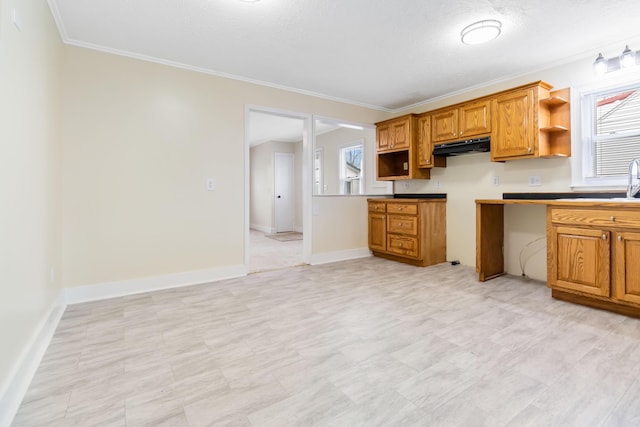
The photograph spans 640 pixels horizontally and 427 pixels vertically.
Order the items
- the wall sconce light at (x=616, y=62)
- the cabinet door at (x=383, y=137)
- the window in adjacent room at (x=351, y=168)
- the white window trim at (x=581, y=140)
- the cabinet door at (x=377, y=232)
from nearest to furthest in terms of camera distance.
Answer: the wall sconce light at (x=616, y=62) < the white window trim at (x=581, y=140) < the cabinet door at (x=377, y=232) < the cabinet door at (x=383, y=137) < the window in adjacent room at (x=351, y=168)

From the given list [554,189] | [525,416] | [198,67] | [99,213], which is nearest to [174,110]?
[198,67]

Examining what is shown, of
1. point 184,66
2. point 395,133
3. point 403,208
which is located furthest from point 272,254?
point 184,66

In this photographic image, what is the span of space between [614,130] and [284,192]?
6.61 m

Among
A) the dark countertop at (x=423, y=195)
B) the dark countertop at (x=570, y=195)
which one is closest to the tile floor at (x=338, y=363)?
the dark countertop at (x=570, y=195)

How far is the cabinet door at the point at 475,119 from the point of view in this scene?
3628mm

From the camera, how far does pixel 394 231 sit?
450cm

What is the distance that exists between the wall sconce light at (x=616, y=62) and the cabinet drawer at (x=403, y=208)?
2211mm

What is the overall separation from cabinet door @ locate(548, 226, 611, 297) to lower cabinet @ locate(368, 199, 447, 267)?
5.04 feet

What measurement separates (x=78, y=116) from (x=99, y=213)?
92cm

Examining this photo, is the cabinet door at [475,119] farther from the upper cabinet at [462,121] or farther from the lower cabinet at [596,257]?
the lower cabinet at [596,257]

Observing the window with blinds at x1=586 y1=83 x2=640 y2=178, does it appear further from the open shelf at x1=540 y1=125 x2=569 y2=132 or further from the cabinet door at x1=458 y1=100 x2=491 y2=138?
the cabinet door at x1=458 y1=100 x2=491 y2=138

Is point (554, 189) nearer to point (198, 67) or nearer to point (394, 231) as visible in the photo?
point (394, 231)

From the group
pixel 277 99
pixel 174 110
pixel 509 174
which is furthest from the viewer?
pixel 277 99

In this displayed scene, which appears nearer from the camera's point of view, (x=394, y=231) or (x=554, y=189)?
(x=554, y=189)
